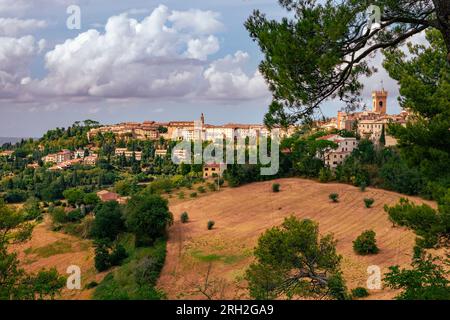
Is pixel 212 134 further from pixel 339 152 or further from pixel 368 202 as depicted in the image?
pixel 368 202

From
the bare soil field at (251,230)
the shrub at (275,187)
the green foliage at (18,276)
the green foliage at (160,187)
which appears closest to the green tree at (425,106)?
the green foliage at (18,276)

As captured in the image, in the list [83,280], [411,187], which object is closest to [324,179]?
[411,187]

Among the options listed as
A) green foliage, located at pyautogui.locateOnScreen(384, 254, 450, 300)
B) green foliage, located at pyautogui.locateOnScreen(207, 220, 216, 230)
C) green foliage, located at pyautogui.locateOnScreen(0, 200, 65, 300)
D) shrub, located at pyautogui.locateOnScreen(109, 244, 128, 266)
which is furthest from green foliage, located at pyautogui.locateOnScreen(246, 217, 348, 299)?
green foliage, located at pyautogui.locateOnScreen(207, 220, 216, 230)

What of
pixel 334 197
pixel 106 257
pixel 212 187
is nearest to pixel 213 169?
pixel 212 187

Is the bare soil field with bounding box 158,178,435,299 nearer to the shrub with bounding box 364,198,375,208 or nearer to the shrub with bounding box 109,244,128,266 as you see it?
the shrub with bounding box 364,198,375,208
